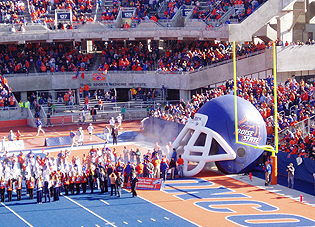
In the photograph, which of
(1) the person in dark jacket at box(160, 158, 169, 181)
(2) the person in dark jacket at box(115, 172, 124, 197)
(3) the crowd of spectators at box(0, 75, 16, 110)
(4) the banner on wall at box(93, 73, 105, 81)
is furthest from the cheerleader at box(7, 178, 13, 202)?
(4) the banner on wall at box(93, 73, 105, 81)

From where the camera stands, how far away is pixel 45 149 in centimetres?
2853

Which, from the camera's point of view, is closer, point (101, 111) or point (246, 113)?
point (246, 113)

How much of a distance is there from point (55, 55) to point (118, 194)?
24.7 metres

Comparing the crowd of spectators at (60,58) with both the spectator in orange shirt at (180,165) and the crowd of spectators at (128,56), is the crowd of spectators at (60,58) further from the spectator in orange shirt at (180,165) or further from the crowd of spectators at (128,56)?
the spectator in orange shirt at (180,165)

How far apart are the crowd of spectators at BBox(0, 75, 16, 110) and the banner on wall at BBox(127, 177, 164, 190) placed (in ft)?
59.6

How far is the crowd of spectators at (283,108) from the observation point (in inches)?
837

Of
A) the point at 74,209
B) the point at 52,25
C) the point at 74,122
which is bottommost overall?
the point at 74,209

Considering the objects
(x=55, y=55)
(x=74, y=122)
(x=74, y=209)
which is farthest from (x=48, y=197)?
(x=55, y=55)

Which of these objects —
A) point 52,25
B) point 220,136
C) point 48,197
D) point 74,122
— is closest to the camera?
point 48,197

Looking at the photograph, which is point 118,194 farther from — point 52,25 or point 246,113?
point 52,25

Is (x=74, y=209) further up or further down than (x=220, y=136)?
further down

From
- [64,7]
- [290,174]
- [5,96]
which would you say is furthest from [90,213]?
[64,7]

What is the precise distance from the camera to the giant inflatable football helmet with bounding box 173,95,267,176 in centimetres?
2088

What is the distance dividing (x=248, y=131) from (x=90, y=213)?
714cm
